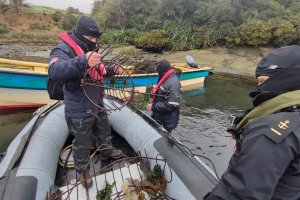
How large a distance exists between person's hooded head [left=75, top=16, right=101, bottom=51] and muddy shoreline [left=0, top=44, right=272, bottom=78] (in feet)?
40.2

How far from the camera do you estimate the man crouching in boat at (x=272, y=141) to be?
1400mm

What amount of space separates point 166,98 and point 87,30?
72.0 inches

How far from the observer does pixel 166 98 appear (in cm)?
454

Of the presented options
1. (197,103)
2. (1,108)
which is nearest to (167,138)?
(1,108)

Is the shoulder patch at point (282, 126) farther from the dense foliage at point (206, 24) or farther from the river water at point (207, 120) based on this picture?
the dense foliage at point (206, 24)

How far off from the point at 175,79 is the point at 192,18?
714 inches

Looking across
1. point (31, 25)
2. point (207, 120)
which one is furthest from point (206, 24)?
point (31, 25)

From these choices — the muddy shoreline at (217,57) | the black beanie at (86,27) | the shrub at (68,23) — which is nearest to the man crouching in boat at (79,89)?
the black beanie at (86,27)

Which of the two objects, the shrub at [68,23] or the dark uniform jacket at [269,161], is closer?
the dark uniform jacket at [269,161]

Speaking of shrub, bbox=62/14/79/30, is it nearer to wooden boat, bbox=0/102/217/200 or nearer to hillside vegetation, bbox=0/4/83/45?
hillside vegetation, bbox=0/4/83/45

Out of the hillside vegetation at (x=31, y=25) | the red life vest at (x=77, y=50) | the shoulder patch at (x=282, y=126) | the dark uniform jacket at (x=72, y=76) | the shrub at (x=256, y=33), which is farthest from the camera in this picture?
the hillside vegetation at (x=31, y=25)

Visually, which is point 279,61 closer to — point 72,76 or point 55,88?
point 72,76

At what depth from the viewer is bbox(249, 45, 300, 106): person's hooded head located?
5.12ft

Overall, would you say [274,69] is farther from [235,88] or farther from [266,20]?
[266,20]
